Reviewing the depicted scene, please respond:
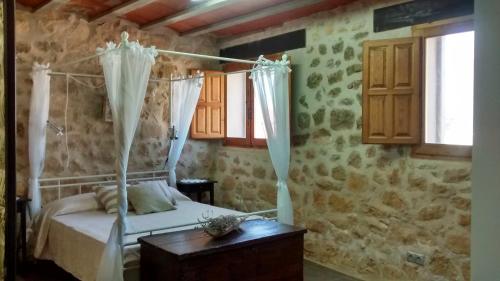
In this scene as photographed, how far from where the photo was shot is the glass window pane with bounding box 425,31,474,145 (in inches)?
149

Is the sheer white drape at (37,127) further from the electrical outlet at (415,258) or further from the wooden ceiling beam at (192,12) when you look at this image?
the electrical outlet at (415,258)

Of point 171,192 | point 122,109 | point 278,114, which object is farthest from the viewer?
point 171,192

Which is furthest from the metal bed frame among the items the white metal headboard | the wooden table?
the wooden table

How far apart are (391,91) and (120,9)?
9.41 feet

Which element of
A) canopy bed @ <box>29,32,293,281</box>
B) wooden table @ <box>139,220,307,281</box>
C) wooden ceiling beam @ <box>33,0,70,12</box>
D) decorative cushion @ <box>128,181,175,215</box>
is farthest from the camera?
decorative cushion @ <box>128,181,175,215</box>

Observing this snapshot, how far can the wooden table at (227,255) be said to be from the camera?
3.14 m

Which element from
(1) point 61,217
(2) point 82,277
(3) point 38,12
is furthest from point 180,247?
(3) point 38,12

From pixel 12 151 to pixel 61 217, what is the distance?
3.40 metres

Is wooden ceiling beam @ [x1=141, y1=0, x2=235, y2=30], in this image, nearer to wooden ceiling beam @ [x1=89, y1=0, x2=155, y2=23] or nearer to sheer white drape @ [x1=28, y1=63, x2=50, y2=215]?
wooden ceiling beam @ [x1=89, y1=0, x2=155, y2=23]

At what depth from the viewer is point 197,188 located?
581cm

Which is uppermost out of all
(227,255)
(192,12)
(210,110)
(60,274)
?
(192,12)

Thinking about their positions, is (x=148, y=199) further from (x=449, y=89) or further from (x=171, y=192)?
(x=449, y=89)

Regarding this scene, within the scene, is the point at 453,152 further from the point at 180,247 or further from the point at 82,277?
the point at 82,277

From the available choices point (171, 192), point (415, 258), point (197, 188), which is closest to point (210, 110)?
point (197, 188)
